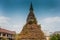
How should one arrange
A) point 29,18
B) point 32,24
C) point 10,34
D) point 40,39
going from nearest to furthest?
point 40,39
point 32,24
point 29,18
point 10,34

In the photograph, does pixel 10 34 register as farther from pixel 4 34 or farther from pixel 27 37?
pixel 27 37

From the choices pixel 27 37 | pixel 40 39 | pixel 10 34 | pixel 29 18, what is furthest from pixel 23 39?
pixel 10 34

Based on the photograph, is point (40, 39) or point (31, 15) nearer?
point (40, 39)

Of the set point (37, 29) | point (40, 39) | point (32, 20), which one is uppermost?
point (32, 20)

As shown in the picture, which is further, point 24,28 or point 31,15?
point 31,15

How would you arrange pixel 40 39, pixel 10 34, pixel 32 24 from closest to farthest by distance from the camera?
pixel 40 39 < pixel 32 24 < pixel 10 34

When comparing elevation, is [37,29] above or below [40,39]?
above

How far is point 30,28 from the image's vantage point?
33.2 metres

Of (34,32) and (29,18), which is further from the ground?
(29,18)

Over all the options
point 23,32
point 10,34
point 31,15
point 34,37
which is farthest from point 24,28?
point 10,34

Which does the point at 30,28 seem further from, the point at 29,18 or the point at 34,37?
the point at 29,18

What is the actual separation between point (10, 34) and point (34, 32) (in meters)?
10.5

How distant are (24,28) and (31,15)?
5.79 metres

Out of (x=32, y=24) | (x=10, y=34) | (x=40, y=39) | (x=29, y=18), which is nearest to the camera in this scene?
(x=40, y=39)
